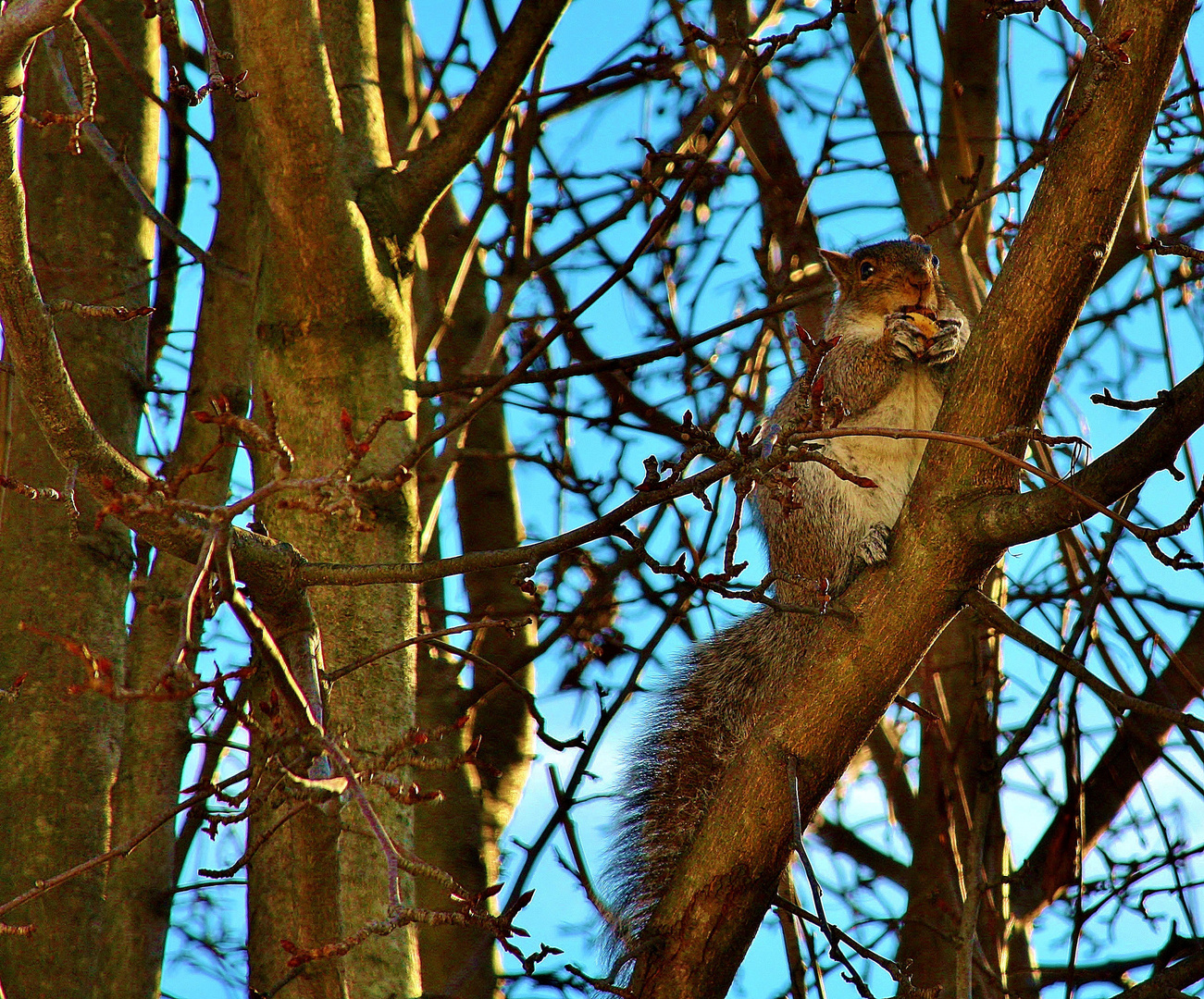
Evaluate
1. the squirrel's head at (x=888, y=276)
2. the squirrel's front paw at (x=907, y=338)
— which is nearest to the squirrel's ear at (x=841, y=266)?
the squirrel's head at (x=888, y=276)

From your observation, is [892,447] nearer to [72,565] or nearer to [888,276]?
[888,276]

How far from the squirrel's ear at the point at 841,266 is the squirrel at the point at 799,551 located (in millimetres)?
142

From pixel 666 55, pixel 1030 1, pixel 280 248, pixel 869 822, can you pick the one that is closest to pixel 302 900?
pixel 280 248

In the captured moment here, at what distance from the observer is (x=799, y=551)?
300 centimetres

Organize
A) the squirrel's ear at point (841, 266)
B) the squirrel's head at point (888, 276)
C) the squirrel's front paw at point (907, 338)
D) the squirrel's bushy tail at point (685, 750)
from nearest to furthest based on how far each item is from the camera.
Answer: the squirrel's bushy tail at point (685, 750), the squirrel's front paw at point (907, 338), the squirrel's head at point (888, 276), the squirrel's ear at point (841, 266)

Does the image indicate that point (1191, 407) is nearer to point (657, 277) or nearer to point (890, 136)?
point (890, 136)

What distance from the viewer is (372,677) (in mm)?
2324

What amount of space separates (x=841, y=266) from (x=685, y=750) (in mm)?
1448

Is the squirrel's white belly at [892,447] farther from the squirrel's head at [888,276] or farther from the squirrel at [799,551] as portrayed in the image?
the squirrel's head at [888,276]

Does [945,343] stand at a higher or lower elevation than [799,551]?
higher

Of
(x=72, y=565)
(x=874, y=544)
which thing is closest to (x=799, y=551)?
(x=874, y=544)

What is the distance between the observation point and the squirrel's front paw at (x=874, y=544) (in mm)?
2742

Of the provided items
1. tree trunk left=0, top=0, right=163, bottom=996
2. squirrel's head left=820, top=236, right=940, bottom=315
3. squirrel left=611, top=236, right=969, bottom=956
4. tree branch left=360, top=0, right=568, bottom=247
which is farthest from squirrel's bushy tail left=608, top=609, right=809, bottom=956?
tree branch left=360, top=0, right=568, bottom=247

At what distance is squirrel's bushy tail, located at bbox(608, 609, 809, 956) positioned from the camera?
2.66 meters
